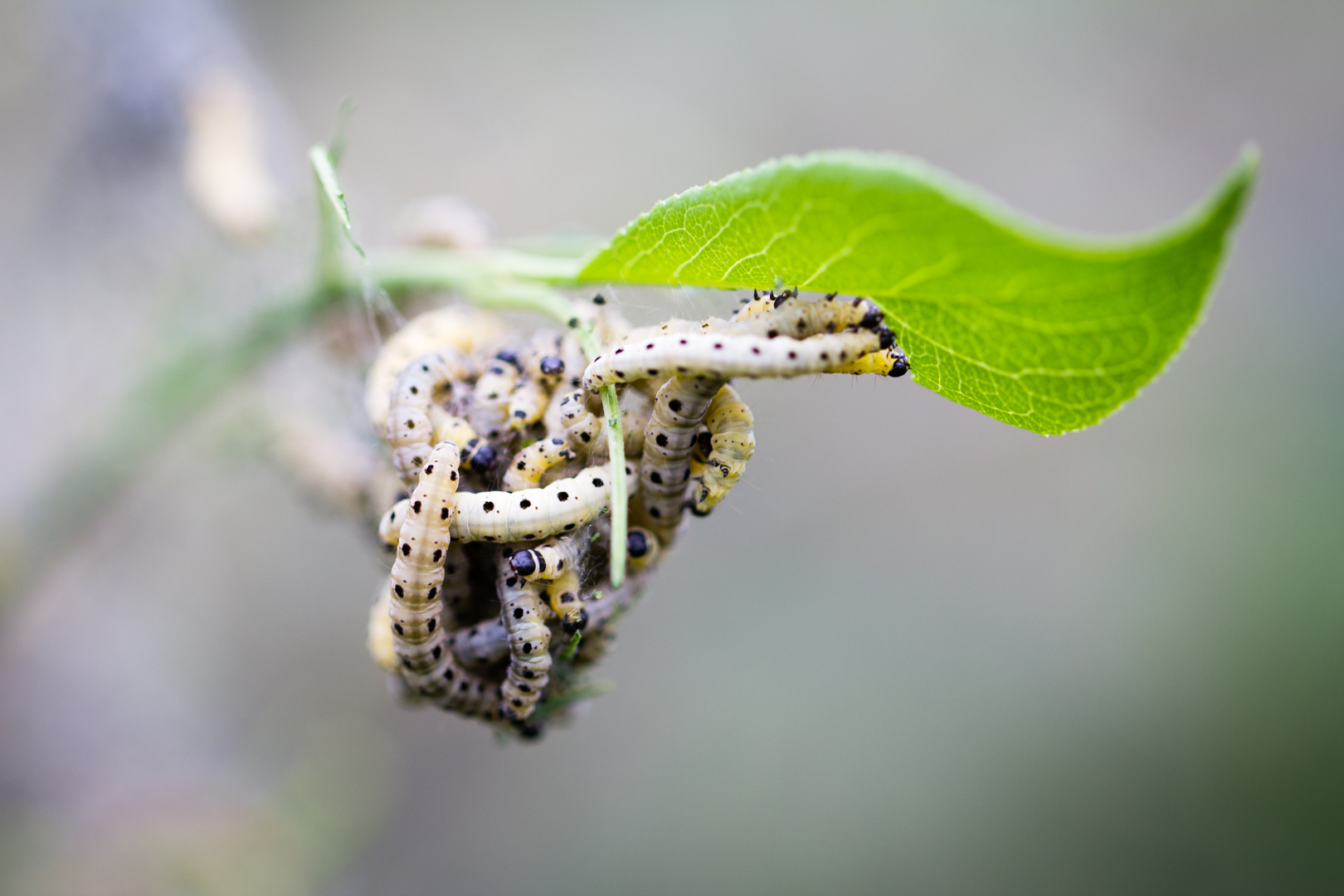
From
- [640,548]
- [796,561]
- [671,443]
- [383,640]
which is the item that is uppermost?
[796,561]

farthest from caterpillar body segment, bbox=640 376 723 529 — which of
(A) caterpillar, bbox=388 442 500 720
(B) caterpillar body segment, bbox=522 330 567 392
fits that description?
(A) caterpillar, bbox=388 442 500 720

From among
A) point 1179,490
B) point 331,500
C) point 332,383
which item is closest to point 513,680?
point 331,500

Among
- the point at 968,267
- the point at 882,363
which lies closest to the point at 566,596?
the point at 882,363

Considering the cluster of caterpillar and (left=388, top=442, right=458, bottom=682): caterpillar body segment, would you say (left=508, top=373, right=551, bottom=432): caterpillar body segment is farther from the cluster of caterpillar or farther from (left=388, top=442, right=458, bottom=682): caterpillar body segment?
(left=388, top=442, right=458, bottom=682): caterpillar body segment

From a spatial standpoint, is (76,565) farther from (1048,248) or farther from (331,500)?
(1048,248)

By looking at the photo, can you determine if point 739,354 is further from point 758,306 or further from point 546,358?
point 546,358

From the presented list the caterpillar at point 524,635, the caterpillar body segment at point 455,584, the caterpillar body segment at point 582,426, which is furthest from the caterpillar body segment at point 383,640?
the caterpillar body segment at point 582,426

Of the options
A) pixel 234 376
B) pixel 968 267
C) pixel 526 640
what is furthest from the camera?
pixel 234 376
